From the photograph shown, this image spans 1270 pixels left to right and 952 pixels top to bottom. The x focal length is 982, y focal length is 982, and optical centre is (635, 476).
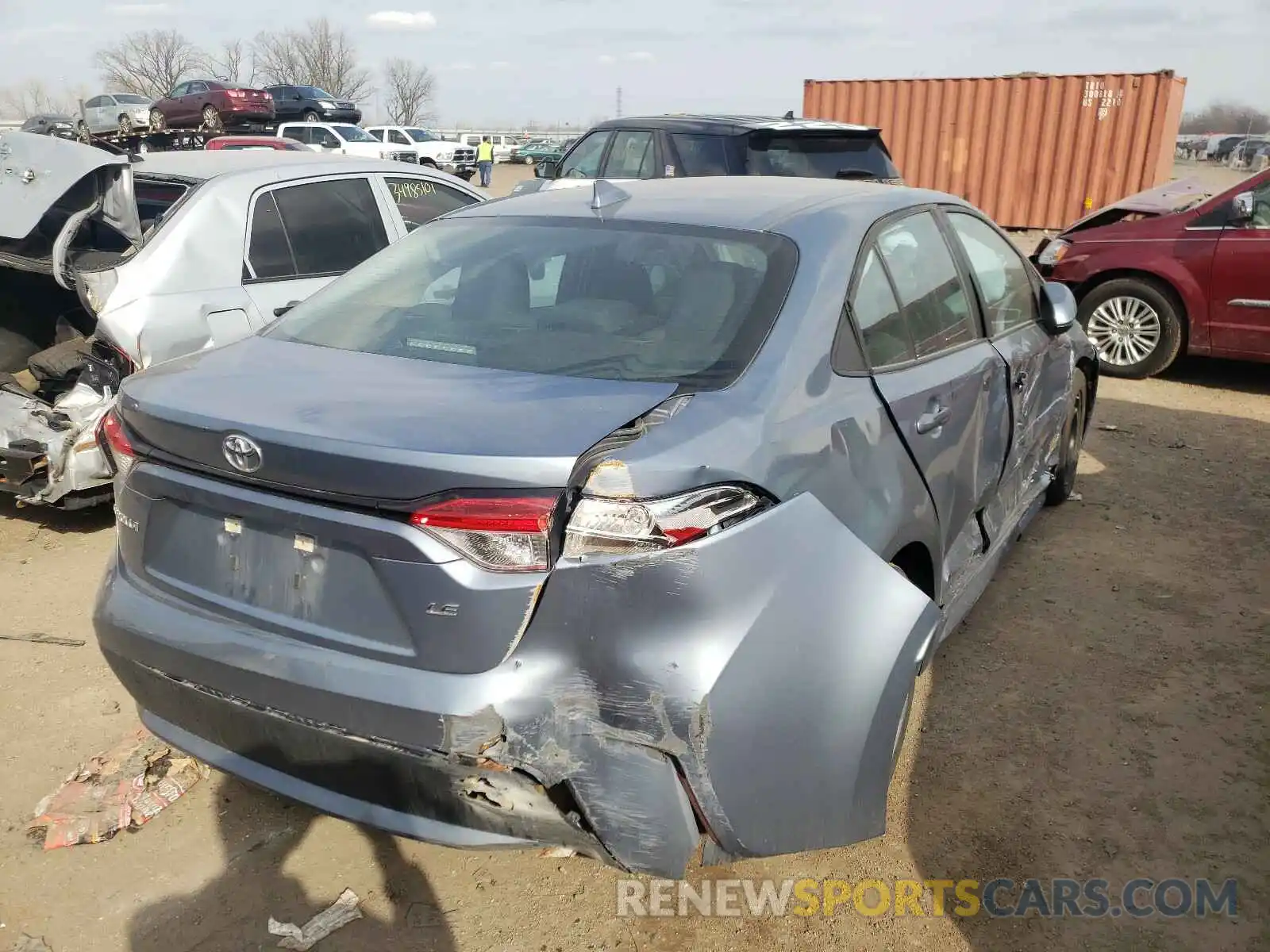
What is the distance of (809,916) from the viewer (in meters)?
2.40

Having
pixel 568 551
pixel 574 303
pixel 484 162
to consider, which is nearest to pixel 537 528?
pixel 568 551

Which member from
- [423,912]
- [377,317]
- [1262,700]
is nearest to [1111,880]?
[1262,700]

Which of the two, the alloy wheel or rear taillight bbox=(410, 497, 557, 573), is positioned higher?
rear taillight bbox=(410, 497, 557, 573)

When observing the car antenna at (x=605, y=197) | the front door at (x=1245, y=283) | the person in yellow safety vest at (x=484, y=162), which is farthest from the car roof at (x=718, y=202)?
the person in yellow safety vest at (x=484, y=162)

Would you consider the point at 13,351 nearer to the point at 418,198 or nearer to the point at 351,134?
the point at 418,198

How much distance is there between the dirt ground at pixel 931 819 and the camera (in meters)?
2.33

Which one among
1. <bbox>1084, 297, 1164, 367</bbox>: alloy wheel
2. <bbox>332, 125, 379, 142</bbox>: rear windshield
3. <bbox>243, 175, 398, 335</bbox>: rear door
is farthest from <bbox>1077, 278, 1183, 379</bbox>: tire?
<bbox>332, 125, 379, 142</bbox>: rear windshield

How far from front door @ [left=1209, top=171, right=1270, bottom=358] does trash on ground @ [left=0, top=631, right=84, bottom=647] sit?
7.50m

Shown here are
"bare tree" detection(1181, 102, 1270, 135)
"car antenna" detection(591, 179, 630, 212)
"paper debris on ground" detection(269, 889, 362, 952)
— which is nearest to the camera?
"paper debris on ground" detection(269, 889, 362, 952)

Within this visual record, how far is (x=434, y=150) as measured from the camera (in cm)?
2827

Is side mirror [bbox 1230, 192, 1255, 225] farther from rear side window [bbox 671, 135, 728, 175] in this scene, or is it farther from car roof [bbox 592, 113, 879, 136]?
rear side window [bbox 671, 135, 728, 175]

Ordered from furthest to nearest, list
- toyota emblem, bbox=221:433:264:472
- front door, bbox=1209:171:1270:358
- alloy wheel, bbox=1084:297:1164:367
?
alloy wheel, bbox=1084:297:1164:367 < front door, bbox=1209:171:1270:358 < toyota emblem, bbox=221:433:264:472

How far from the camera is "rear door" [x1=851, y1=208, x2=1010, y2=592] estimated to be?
2.60 metres

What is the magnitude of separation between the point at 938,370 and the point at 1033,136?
50.7 ft
